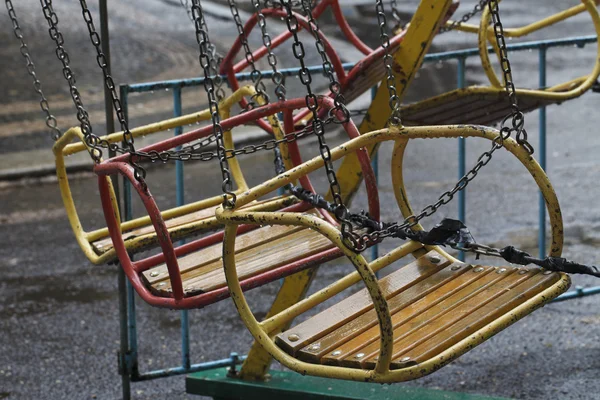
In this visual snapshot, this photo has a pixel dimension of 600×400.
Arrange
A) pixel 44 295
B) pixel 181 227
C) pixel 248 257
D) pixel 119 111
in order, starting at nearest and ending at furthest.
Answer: pixel 119 111 < pixel 248 257 < pixel 181 227 < pixel 44 295

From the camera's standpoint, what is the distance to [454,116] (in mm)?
4535

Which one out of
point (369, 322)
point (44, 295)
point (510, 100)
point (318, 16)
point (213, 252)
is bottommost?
point (44, 295)

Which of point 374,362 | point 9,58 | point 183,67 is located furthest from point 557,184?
point 9,58

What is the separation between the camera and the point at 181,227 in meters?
3.71

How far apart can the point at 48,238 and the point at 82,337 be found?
1861 millimetres

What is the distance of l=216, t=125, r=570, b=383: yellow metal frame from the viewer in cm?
260

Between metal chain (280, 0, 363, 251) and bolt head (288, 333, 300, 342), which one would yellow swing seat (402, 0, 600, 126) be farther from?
bolt head (288, 333, 300, 342)

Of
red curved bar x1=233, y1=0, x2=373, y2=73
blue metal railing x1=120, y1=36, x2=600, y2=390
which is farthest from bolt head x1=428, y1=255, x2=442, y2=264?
red curved bar x1=233, y1=0, x2=373, y2=73

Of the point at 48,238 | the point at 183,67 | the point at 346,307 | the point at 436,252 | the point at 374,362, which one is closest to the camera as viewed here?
the point at 374,362

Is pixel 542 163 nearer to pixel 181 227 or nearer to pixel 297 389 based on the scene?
pixel 297 389

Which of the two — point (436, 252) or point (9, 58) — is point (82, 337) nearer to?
point (436, 252)

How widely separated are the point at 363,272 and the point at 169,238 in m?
0.83

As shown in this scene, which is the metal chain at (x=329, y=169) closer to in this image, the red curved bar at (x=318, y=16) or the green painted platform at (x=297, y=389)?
the green painted platform at (x=297, y=389)

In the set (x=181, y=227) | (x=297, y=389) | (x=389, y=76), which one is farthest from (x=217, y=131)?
(x=297, y=389)
